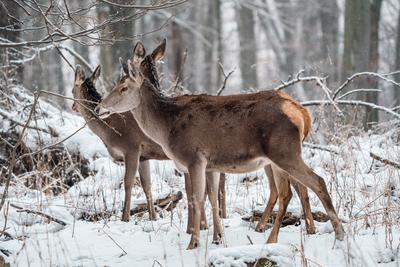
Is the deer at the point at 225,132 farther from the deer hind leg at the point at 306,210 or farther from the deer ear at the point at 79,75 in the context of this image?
the deer ear at the point at 79,75

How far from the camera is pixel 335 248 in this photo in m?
6.62

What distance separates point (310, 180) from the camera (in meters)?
6.88

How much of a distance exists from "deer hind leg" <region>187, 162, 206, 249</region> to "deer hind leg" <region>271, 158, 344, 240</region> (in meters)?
0.77

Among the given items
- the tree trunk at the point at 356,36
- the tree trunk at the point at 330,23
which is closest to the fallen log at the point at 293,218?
the tree trunk at the point at 356,36

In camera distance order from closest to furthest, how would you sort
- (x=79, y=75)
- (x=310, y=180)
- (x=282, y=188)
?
1. (x=310, y=180)
2. (x=282, y=188)
3. (x=79, y=75)

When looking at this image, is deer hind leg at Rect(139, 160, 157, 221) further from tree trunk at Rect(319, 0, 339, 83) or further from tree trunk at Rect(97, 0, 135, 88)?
tree trunk at Rect(319, 0, 339, 83)

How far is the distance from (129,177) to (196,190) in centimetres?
200

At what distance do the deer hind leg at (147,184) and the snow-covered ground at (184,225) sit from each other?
123mm

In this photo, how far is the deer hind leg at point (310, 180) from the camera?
22.4 ft

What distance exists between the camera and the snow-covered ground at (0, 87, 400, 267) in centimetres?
632

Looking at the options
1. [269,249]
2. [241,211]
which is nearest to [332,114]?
[241,211]

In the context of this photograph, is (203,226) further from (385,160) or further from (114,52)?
(114,52)

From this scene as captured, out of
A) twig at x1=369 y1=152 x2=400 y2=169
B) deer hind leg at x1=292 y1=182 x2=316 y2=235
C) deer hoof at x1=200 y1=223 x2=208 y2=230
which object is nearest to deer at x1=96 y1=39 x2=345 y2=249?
deer hind leg at x1=292 y1=182 x2=316 y2=235

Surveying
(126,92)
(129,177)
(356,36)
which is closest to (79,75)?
(129,177)
